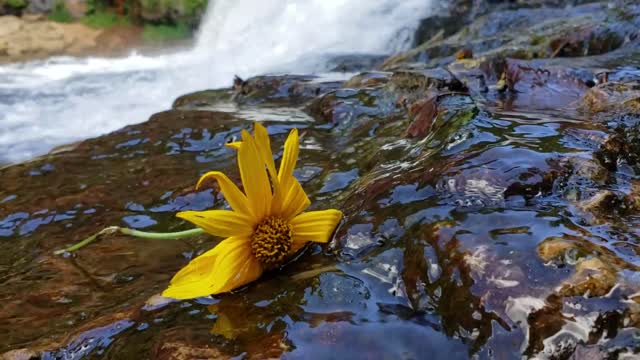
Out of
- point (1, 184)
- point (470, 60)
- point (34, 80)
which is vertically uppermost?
point (470, 60)

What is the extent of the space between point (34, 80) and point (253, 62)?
13.5 feet

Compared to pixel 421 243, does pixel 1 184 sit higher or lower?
lower

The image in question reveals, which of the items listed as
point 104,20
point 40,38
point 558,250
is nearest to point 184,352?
point 558,250

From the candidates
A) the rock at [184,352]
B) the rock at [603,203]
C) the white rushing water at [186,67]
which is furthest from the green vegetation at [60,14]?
the rock at [603,203]

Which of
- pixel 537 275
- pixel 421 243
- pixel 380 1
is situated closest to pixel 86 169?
pixel 421 243

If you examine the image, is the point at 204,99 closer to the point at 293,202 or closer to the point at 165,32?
the point at 293,202

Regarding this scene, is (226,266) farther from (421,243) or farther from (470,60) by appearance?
(470,60)

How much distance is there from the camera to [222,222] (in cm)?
115

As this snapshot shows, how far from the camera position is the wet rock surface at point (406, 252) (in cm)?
98

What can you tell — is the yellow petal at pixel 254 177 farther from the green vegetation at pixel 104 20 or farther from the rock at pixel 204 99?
the green vegetation at pixel 104 20

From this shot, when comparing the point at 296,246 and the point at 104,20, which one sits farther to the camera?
the point at 104,20

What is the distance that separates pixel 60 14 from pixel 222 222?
67.2ft

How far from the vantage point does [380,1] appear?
41.7 ft

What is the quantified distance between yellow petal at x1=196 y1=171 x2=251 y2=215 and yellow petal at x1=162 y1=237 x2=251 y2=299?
64mm
